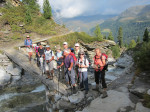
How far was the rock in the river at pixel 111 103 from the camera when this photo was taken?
15.0 feet

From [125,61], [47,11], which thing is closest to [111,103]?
[125,61]

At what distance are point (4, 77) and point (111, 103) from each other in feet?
43.1

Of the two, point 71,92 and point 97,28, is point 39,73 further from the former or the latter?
point 97,28

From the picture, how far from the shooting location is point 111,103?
16.0 ft

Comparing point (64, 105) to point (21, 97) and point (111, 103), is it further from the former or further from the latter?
point (21, 97)

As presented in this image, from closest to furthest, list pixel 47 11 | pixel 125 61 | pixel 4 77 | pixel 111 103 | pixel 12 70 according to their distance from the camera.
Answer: pixel 111 103 < pixel 4 77 < pixel 12 70 < pixel 125 61 < pixel 47 11

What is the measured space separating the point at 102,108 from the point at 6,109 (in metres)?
8.23

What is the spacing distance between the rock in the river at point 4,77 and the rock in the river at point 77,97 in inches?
426

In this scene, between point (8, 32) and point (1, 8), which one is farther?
point (1, 8)

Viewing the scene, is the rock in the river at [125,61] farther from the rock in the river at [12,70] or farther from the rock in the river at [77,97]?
the rock in the river at [12,70]

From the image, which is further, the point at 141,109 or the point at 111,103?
the point at 111,103

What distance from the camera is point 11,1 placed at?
29.0m

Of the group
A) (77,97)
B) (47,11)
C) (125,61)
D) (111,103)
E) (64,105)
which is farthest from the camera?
(47,11)

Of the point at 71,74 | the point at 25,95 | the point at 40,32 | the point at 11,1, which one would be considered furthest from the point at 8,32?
the point at 71,74
